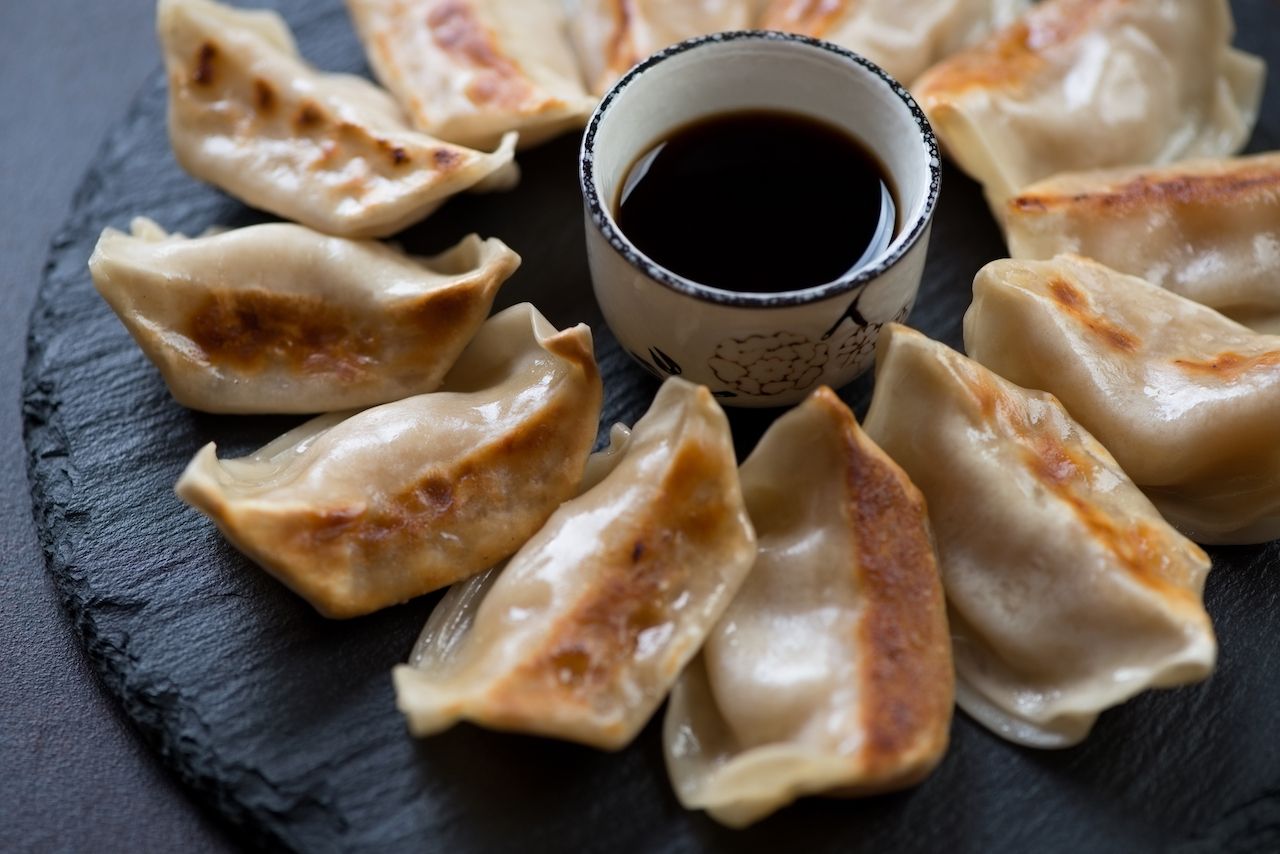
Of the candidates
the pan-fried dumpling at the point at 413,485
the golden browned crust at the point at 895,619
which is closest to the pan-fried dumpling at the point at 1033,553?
the golden browned crust at the point at 895,619

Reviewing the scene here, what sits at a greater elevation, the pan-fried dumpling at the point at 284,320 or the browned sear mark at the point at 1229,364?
the pan-fried dumpling at the point at 284,320

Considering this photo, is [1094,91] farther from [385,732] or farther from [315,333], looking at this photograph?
[385,732]

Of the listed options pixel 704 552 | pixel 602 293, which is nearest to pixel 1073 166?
pixel 602 293

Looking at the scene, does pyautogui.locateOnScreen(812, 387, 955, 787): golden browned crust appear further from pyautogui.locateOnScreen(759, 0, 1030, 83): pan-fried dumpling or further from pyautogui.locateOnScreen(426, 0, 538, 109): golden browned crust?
pyautogui.locateOnScreen(759, 0, 1030, 83): pan-fried dumpling

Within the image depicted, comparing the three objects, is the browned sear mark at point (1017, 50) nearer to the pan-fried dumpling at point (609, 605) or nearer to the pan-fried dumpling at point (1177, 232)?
the pan-fried dumpling at point (1177, 232)

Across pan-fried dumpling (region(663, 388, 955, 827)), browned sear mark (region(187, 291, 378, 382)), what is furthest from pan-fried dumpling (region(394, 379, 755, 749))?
browned sear mark (region(187, 291, 378, 382))

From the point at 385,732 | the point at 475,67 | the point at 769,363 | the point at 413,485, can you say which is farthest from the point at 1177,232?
the point at 385,732
